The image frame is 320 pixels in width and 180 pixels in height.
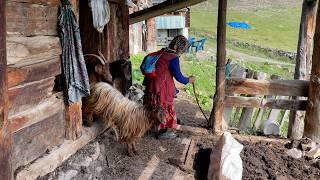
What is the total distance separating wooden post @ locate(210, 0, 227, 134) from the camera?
21.0 ft

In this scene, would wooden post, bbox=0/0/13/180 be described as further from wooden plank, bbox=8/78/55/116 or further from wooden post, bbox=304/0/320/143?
wooden post, bbox=304/0/320/143

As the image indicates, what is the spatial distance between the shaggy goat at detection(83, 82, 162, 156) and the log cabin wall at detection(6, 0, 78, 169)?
0.64 meters

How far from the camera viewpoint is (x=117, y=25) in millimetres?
6711

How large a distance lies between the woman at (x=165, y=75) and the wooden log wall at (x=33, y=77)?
1.54 meters

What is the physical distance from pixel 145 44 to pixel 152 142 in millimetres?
19916

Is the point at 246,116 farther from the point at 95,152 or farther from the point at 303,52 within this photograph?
the point at 95,152

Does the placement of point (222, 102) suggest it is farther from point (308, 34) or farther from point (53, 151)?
point (53, 151)

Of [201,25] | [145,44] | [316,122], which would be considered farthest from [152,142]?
[201,25]

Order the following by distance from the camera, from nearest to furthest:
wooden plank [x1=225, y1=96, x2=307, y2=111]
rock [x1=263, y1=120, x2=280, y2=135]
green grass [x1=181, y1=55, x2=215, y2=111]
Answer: wooden plank [x1=225, y1=96, x2=307, y2=111] → rock [x1=263, y1=120, x2=280, y2=135] → green grass [x1=181, y1=55, x2=215, y2=111]

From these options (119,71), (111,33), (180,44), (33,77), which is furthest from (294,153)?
(33,77)

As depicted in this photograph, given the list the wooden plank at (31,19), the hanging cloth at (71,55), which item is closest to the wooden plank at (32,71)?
the hanging cloth at (71,55)

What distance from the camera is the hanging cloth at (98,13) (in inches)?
214

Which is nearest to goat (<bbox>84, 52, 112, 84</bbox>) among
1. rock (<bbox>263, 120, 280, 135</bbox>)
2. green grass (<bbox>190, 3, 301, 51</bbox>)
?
rock (<bbox>263, 120, 280, 135</bbox>)

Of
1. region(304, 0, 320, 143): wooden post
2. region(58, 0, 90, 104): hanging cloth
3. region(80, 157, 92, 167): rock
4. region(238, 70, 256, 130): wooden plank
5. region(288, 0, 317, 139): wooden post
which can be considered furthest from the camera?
region(238, 70, 256, 130): wooden plank
